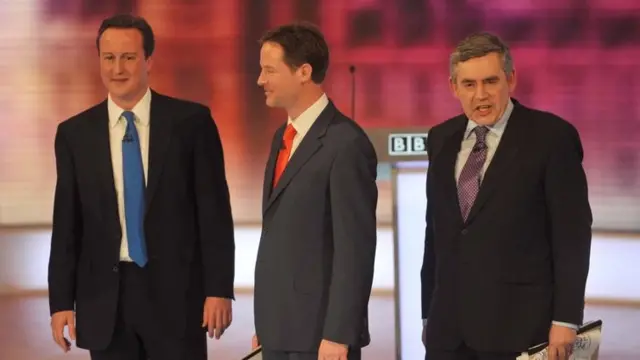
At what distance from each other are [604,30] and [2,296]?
371cm

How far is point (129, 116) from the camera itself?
252cm

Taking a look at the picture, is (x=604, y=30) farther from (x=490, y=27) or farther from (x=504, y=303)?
(x=504, y=303)

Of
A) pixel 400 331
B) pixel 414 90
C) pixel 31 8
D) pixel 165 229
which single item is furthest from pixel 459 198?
pixel 31 8

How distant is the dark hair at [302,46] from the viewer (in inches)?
85.4

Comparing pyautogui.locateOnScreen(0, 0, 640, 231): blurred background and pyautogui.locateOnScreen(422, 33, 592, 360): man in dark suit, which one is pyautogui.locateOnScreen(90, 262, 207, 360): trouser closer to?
pyautogui.locateOnScreen(422, 33, 592, 360): man in dark suit

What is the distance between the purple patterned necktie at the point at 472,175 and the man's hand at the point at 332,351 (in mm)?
444

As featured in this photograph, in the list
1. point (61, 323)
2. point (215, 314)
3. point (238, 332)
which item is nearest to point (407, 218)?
point (215, 314)

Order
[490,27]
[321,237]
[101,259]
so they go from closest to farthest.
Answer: [321,237] < [101,259] < [490,27]

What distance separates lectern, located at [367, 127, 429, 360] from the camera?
3248 mm

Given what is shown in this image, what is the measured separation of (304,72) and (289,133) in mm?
162

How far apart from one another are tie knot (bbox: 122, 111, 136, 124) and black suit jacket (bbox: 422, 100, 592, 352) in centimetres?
90

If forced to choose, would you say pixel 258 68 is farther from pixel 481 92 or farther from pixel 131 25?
pixel 481 92

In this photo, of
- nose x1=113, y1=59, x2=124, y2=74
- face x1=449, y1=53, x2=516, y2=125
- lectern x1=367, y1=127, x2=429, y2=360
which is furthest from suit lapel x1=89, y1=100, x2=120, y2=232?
lectern x1=367, y1=127, x2=429, y2=360

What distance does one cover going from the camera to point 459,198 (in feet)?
7.30
